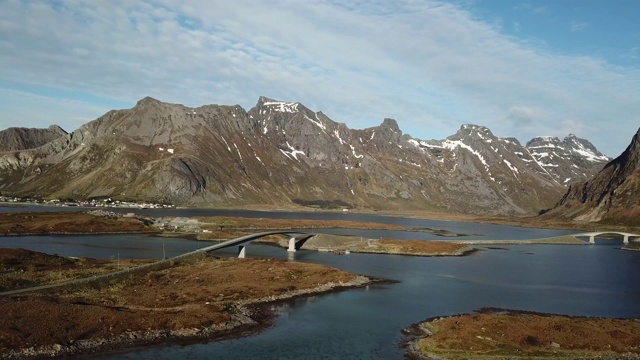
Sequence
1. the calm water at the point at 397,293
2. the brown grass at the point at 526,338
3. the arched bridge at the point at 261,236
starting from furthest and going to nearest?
1. the arched bridge at the point at 261,236
2. the calm water at the point at 397,293
3. the brown grass at the point at 526,338

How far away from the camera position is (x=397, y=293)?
89.2 meters

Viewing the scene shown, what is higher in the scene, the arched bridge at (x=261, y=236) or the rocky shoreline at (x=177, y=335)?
the arched bridge at (x=261, y=236)

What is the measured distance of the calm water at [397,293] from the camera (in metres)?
55.5

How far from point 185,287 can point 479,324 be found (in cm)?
4586

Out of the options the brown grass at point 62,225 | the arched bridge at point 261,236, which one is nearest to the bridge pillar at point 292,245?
the arched bridge at point 261,236

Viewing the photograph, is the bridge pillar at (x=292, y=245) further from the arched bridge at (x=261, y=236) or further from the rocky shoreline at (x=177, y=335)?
the rocky shoreline at (x=177, y=335)

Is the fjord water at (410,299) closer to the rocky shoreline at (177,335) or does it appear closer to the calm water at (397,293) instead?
the calm water at (397,293)

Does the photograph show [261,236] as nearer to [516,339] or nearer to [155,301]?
[155,301]

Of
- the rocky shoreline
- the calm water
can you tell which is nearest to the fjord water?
the calm water

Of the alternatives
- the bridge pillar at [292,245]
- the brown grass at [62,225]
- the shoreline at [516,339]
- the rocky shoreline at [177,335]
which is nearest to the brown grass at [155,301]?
the rocky shoreline at [177,335]

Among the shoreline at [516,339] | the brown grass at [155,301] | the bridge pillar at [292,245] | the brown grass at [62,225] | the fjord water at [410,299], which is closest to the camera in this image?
the brown grass at [155,301]

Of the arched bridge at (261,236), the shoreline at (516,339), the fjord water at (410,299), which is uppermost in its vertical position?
the arched bridge at (261,236)

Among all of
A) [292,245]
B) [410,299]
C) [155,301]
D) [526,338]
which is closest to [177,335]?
[155,301]

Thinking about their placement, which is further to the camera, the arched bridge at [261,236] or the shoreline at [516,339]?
the arched bridge at [261,236]
